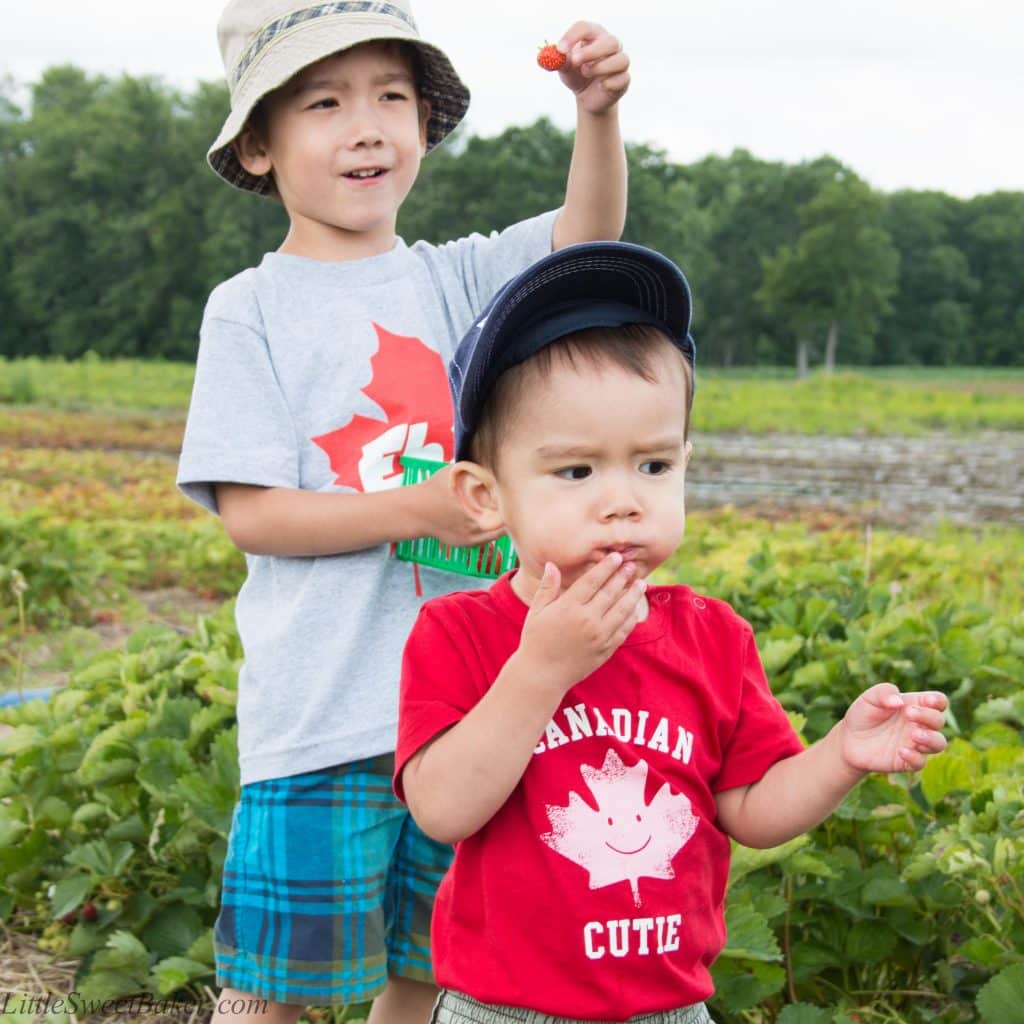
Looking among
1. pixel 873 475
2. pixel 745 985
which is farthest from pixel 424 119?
pixel 873 475

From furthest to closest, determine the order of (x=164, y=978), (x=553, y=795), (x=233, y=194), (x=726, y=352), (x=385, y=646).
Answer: (x=726, y=352)
(x=233, y=194)
(x=164, y=978)
(x=385, y=646)
(x=553, y=795)

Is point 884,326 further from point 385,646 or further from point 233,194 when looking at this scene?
point 385,646

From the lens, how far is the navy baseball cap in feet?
4.51

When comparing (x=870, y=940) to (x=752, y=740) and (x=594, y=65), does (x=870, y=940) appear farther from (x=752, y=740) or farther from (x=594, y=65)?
(x=594, y=65)

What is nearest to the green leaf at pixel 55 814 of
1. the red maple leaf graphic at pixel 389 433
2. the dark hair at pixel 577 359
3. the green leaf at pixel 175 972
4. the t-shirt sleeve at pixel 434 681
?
the green leaf at pixel 175 972

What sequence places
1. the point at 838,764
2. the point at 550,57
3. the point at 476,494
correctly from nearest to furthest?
the point at 838,764 → the point at 476,494 → the point at 550,57

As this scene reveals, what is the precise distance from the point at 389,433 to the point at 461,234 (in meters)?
44.2

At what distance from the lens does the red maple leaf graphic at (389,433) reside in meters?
1.90

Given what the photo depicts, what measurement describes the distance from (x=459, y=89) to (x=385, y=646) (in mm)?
876

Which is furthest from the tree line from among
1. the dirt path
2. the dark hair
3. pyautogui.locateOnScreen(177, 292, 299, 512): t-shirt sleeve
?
the dark hair

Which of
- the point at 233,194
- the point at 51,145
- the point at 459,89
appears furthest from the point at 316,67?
the point at 51,145

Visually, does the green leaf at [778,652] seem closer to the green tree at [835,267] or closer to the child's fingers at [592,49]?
the child's fingers at [592,49]

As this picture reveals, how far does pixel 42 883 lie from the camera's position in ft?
9.73

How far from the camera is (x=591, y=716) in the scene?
1362mm
